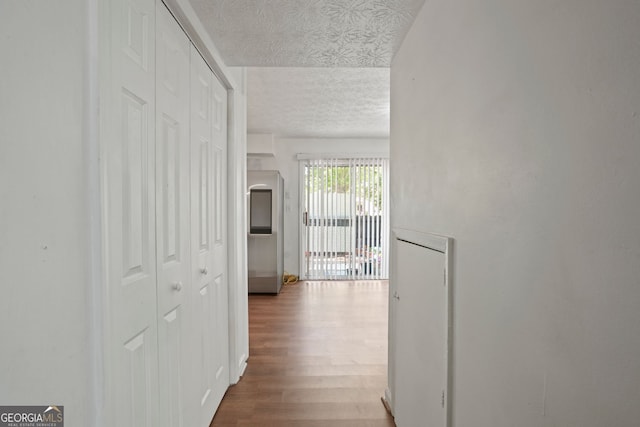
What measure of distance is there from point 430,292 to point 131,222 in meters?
1.22

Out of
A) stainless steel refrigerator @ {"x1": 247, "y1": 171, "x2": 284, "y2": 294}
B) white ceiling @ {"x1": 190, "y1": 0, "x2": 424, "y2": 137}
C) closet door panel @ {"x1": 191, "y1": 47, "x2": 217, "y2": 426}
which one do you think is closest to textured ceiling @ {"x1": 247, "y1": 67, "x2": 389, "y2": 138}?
white ceiling @ {"x1": 190, "y1": 0, "x2": 424, "y2": 137}

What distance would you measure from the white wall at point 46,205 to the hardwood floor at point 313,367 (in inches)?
60.1

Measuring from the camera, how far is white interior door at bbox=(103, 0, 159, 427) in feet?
3.12

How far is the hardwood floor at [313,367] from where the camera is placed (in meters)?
2.05

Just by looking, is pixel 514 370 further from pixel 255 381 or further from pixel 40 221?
pixel 255 381

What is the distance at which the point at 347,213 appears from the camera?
235 inches

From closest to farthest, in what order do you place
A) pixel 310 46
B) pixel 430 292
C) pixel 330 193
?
pixel 430 292 < pixel 310 46 < pixel 330 193

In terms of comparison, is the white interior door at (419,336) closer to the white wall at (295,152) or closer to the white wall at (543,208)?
the white wall at (543,208)

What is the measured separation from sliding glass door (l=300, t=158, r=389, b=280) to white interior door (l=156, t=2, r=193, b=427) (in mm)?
4404

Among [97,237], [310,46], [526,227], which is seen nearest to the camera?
[526,227]

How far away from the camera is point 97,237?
0.86 meters

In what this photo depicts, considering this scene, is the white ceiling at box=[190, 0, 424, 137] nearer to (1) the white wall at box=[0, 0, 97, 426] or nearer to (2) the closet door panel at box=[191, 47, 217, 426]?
(2) the closet door panel at box=[191, 47, 217, 426]

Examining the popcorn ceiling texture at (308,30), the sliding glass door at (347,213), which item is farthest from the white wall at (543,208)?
the sliding glass door at (347,213)

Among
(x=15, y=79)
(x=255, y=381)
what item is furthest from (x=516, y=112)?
(x=255, y=381)
